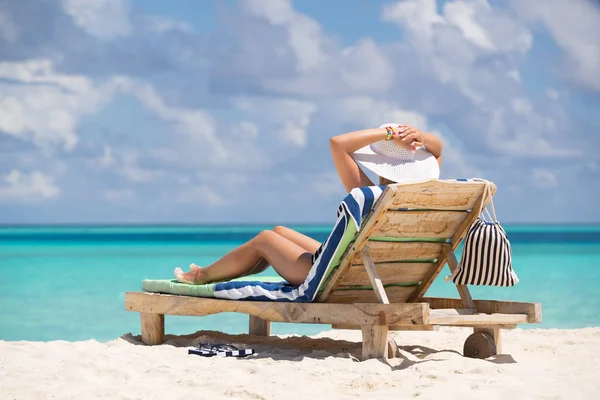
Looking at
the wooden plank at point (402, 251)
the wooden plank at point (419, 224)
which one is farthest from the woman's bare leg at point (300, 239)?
the wooden plank at point (419, 224)

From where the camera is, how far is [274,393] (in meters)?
4.47

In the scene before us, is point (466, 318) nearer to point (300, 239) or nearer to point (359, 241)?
point (359, 241)

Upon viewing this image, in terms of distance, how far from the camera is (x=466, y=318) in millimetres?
5230

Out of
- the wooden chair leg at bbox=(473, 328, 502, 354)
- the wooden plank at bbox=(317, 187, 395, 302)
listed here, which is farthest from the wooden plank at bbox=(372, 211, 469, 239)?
the wooden chair leg at bbox=(473, 328, 502, 354)

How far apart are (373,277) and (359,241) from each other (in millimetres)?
229

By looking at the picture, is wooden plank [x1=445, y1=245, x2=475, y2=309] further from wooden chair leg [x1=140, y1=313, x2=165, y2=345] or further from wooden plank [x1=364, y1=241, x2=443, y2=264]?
wooden chair leg [x1=140, y1=313, x2=165, y2=345]

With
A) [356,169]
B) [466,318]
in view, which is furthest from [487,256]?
[356,169]

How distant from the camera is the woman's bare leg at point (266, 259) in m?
5.57

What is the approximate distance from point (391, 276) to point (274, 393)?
5.13ft

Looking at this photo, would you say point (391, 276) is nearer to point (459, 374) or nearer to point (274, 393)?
point (459, 374)

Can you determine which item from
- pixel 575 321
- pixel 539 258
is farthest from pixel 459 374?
pixel 539 258

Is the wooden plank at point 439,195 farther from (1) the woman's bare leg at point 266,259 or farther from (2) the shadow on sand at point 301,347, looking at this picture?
(2) the shadow on sand at point 301,347

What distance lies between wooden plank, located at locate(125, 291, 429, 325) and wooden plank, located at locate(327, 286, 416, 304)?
229mm

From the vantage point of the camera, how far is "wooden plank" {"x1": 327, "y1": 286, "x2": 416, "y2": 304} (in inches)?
223
